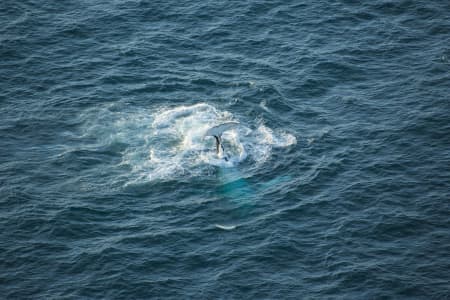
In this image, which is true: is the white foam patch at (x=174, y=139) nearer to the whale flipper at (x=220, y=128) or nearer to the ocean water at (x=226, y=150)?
the ocean water at (x=226, y=150)

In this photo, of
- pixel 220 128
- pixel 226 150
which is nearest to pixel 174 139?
pixel 226 150

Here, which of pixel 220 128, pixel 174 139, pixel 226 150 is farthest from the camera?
pixel 174 139

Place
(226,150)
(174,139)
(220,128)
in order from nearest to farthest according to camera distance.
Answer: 1. (220,128)
2. (226,150)
3. (174,139)

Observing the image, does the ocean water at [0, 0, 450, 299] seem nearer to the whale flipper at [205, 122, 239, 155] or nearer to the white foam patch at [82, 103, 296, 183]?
the white foam patch at [82, 103, 296, 183]

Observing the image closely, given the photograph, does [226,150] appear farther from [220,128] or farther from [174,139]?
[174,139]

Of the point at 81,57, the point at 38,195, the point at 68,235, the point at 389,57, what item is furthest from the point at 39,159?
the point at 389,57

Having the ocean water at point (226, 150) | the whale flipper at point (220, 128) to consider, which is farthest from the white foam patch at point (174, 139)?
the whale flipper at point (220, 128)

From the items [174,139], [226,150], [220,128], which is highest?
[220,128]

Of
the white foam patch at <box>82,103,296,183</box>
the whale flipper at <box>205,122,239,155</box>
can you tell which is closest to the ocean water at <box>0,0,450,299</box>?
the white foam patch at <box>82,103,296,183</box>
